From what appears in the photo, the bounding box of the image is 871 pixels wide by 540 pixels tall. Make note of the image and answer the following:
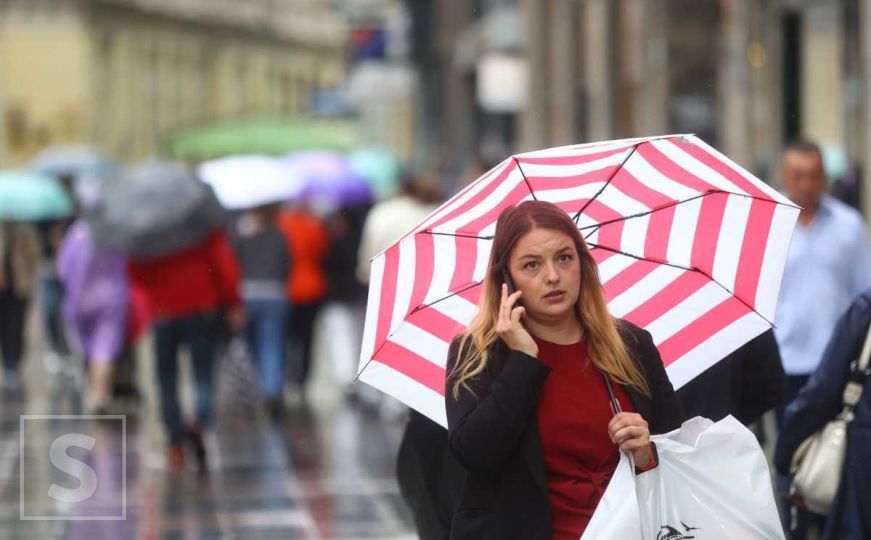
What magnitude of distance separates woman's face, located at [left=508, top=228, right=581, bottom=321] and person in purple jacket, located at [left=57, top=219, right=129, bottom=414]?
10872 mm

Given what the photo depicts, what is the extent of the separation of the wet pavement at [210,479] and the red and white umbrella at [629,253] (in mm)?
4451

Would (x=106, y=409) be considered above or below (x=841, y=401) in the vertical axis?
below

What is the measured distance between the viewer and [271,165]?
1970cm

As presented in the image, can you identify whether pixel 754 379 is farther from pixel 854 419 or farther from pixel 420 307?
pixel 420 307

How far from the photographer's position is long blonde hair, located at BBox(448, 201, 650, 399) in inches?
187

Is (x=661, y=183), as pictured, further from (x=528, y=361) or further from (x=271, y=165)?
(x=271, y=165)

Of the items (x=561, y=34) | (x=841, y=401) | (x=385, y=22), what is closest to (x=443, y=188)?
(x=561, y=34)

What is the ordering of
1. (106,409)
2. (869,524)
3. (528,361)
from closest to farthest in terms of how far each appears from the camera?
(528,361) < (869,524) < (106,409)

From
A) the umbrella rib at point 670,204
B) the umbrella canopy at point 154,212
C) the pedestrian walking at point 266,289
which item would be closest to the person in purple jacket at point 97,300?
the pedestrian walking at point 266,289

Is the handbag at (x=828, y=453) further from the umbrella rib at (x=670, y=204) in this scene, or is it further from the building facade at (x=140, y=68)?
the building facade at (x=140, y=68)

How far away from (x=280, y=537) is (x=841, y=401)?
439 centimetres

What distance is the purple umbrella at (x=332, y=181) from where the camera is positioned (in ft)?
88.2

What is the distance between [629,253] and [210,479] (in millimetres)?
6946

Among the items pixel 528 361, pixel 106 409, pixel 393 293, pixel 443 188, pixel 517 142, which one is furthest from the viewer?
pixel 517 142
